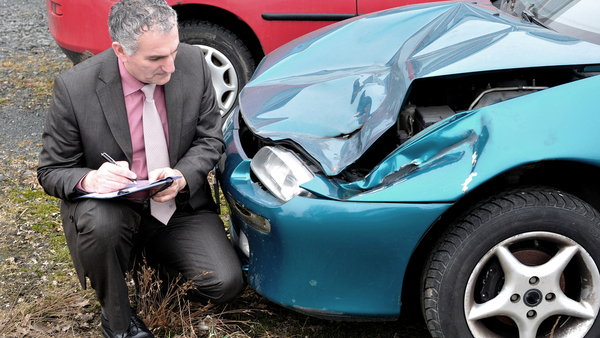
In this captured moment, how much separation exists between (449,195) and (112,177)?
46.6 inches

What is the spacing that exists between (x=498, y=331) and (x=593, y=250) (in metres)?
0.42

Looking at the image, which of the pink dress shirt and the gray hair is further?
the pink dress shirt

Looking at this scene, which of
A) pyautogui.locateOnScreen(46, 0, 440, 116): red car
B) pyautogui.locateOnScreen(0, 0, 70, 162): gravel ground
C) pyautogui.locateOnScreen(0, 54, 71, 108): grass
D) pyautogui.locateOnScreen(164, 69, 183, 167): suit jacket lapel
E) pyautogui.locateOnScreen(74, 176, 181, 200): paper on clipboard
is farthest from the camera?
pyautogui.locateOnScreen(0, 54, 71, 108): grass

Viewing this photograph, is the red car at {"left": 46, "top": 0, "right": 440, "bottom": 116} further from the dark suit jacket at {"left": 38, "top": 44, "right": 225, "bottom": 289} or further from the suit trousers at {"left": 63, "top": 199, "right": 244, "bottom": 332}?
the suit trousers at {"left": 63, "top": 199, "right": 244, "bottom": 332}

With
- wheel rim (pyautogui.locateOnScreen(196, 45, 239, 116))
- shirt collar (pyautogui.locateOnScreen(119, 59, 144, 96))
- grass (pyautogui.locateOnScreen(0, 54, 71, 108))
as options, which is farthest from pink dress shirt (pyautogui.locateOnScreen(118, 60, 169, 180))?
grass (pyautogui.locateOnScreen(0, 54, 71, 108))

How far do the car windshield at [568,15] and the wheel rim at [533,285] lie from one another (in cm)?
87

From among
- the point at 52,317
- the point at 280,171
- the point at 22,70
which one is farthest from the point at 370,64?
the point at 22,70

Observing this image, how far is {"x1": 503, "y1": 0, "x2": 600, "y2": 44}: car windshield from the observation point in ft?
7.36

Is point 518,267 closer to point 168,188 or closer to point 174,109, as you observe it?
point 168,188

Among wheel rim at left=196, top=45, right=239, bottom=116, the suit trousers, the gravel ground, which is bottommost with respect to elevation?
the gravel ground

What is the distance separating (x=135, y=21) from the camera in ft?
6.53

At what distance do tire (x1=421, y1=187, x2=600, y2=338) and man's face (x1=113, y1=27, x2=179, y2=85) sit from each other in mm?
1180

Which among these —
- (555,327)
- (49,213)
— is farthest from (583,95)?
(49,213)

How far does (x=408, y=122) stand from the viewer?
2.18m
